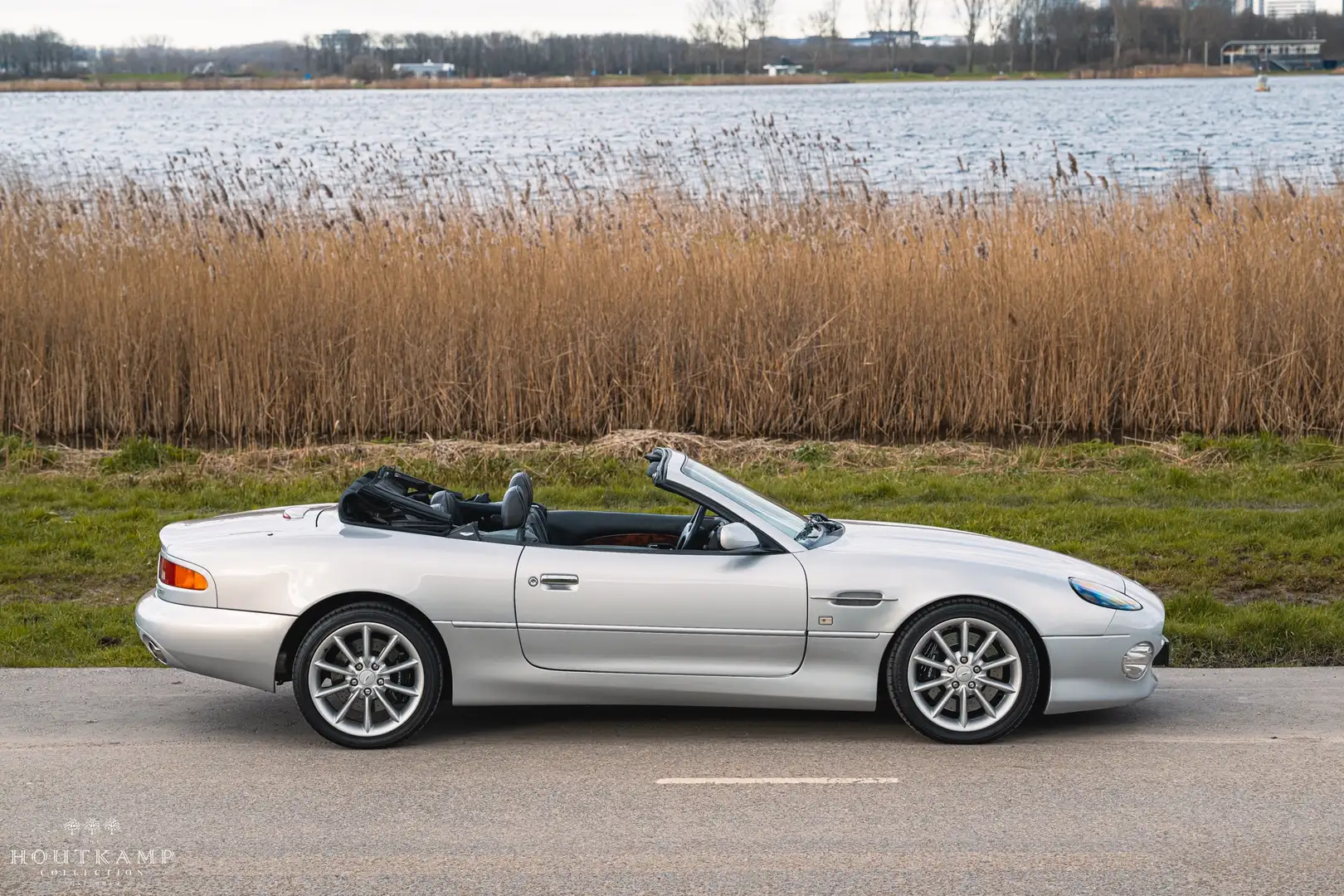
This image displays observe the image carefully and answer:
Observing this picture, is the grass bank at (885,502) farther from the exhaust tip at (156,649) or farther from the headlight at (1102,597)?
the headlight at (1102,597)

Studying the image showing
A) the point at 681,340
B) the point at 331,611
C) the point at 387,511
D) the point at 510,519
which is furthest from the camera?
the point at 681,340

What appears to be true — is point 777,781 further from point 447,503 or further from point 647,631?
point 447,503

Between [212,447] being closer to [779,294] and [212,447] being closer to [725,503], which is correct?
[779,294]

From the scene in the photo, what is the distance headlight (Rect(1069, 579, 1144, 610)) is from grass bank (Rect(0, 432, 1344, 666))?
1.52 metres

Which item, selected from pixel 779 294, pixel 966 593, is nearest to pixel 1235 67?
pixel 779 294

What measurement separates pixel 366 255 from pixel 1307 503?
320 inches

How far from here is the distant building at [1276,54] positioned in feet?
327

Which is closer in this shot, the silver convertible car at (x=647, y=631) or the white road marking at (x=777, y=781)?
the white road marking at (x=777, y=781)

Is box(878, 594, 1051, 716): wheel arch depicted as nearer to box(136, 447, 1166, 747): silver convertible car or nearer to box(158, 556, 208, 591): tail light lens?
box(136, 447, 1166, 747): silver convertible car

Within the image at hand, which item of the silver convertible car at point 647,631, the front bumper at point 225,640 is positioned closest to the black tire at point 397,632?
the silver convertible car at point 647,631

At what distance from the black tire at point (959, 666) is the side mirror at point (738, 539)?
2.11ft

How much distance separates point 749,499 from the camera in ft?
19.6

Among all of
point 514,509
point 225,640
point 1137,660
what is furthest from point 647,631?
point 1137,660

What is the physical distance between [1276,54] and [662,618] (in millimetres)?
108428
